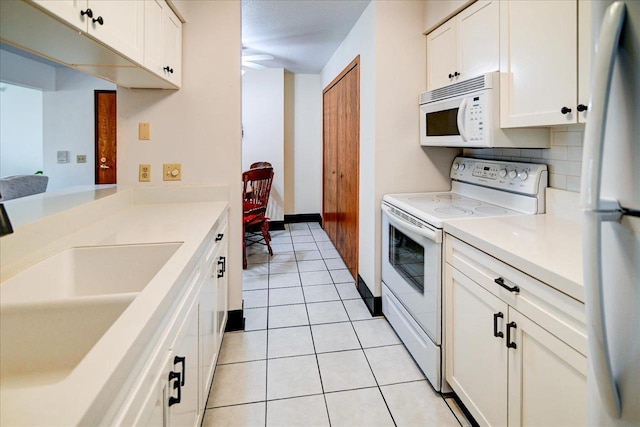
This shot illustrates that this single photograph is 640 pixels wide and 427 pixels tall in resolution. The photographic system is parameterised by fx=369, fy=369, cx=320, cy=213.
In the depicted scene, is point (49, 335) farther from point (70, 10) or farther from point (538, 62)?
point (538, 62)

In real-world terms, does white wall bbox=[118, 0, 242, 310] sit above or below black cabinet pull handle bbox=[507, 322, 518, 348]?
above

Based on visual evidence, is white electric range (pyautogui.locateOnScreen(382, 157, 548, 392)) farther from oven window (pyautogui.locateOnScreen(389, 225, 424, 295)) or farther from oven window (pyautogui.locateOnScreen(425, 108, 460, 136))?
oven window (pyautogui.locateOnScreen(425, 108, 460, 136))

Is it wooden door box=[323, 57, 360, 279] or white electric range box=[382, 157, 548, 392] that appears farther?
wooden door box=[323, 57, 360, 279]

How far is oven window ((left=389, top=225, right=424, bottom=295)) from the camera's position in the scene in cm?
201

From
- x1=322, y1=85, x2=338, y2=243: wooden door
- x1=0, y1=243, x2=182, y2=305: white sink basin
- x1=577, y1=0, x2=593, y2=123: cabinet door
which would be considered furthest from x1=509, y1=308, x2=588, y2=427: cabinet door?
x1=322, y1=85, x2=338, y2=243: wooden door

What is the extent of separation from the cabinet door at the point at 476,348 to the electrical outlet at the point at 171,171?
1727 mm

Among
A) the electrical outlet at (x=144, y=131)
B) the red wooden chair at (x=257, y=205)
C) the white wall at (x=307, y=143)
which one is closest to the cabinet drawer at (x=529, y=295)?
the electrical outlet at (x=144, y=131)

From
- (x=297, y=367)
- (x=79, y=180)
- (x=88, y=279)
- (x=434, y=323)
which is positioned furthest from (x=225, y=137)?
(x=79, y=180)

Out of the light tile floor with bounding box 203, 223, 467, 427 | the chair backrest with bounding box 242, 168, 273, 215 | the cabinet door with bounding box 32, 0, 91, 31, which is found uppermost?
the cabinet door with bounding box 32, 0, 91, 31

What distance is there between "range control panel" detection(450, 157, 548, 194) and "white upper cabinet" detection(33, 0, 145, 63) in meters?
1.99

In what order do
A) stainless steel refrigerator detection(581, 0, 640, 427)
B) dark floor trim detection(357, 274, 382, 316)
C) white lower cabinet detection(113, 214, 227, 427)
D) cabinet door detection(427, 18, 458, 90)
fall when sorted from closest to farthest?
stainless steel refrigerator detection(581, 0, 640, 427), white lower cabinet detection(113, 214, 227, 427), cabinet door detection(427, 18, 458, 90), dark floor trim detection(357, 274, 382, 316)

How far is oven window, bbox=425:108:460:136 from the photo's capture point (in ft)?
7.13

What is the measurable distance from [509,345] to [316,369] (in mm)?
1105

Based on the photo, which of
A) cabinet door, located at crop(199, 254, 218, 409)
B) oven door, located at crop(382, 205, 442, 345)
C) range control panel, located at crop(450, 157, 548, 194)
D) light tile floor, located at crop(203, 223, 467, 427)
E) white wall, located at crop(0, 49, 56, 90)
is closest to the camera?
cabinet door, located at crop(199, 254, 218, 409)
